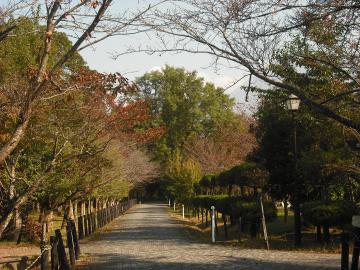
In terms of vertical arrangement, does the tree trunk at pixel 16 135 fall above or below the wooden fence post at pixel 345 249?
above

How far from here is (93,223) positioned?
79.0 ft

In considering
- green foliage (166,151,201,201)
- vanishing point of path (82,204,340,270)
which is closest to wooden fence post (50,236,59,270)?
vanishing point of path (82,204,340,270)

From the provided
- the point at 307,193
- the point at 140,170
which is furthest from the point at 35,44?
the point at 140,170

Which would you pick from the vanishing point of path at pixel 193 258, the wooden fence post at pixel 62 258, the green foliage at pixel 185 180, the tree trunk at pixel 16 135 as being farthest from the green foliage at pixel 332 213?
the green foliage at pixel 185 180

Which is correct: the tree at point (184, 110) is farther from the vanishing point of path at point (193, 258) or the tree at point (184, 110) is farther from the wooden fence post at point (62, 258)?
the wooden fence post at point (62, 258)

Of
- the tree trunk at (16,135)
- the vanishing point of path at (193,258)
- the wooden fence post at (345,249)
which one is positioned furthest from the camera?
the vanishing point of path at (193,258)

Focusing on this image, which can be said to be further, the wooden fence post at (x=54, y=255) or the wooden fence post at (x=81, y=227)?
the wooden fence post at (x=81, y=227)

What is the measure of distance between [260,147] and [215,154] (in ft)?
108

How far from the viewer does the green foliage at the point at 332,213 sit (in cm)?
1415

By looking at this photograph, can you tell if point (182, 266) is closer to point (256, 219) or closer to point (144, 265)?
point (144, 265)

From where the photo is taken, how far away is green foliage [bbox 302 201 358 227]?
46.4 ft

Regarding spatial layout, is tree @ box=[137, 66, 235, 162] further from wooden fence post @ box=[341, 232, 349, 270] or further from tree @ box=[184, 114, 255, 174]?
wooden fence post @ box=[341, 232, 349, 270]

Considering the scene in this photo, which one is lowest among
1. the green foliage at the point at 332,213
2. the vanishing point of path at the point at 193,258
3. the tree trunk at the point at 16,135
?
the vanishing point of path at the point at 193,258

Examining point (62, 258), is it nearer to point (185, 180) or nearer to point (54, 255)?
point (54, 255)
